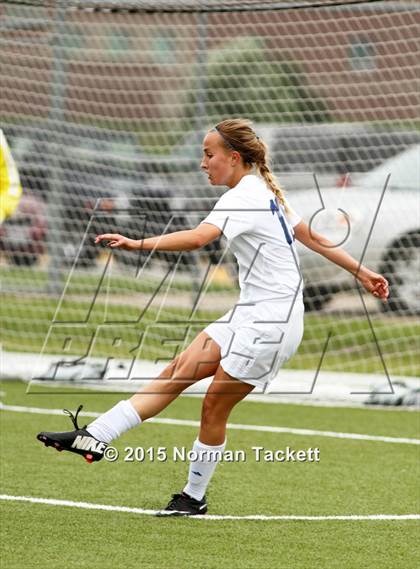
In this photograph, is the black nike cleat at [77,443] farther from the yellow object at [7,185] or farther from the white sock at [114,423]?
the yellow object at [7,185]

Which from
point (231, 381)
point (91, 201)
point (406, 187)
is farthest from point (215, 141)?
point (91, 201)

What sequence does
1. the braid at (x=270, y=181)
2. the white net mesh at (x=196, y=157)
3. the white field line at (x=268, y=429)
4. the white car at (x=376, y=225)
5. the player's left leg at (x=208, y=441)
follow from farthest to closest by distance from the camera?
the white car at (x=376, y=225)
the white net mesh at (x=196, y=157)
the white field line at (x=268, y=429)
the braid at (x=270, y=181)
the player's left leg at (x=208, y=441)

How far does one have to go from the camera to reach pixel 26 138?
12.5 m

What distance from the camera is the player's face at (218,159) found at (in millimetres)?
5707

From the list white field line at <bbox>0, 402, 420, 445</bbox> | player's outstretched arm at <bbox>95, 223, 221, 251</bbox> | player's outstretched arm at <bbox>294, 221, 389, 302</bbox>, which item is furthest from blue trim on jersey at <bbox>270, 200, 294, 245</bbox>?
white field line at <bbox>0, 402, 420, 445</bbox>

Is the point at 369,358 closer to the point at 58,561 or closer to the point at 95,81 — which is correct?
the point at 95,81

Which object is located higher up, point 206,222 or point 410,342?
point 410,342

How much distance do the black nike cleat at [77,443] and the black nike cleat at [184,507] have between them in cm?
49

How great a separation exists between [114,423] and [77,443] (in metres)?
0.21

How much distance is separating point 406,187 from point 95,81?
415 centimetres

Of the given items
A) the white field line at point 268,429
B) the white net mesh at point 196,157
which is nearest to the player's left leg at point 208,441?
the white field line at point 268,429

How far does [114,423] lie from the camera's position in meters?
5.55

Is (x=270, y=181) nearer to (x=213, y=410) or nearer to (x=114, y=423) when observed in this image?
(x=213, y=410)
